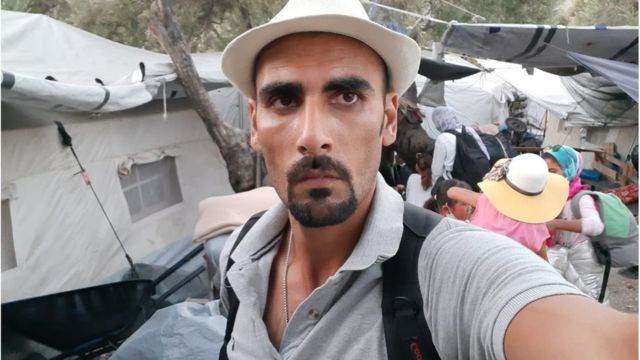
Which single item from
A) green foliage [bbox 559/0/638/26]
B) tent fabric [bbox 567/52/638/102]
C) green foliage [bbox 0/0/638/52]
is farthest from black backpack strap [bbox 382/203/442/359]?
green foliage [bbox 559/0/638/26]

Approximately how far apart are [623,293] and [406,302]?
5750mm

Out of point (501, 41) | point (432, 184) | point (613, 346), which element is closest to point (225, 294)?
point (613, 346)

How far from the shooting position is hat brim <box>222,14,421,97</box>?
1.36 m

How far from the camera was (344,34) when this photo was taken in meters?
1.39

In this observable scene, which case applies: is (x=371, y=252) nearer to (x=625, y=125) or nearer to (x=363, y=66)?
(x=363, y=66)

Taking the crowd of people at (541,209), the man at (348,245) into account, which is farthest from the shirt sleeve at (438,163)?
the man at (348,245)

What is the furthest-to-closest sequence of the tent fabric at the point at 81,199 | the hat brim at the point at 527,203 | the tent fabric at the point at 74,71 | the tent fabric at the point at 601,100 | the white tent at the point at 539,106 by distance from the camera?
1. the white tent at the point at 539,106
2. the tent fabric at the point at 601,100
3. the tent fabric at the point at 81,199
4. the tent fabric at the point at 74,71
5. the hat brim at the point at 527,203

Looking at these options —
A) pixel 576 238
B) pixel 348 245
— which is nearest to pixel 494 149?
pixel 576 238

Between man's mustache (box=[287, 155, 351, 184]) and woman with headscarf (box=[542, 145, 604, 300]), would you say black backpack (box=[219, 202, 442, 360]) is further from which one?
woman with headscarf (box=[542, 145, 604, 300])

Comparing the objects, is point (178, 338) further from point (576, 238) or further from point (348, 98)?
point (576, 238)

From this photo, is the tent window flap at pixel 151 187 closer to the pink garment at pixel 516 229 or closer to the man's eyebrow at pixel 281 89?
the pink garment at pixel 516 229

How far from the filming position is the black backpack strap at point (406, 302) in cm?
110

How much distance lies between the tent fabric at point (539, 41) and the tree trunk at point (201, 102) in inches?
121

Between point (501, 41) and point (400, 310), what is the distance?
5.69m
